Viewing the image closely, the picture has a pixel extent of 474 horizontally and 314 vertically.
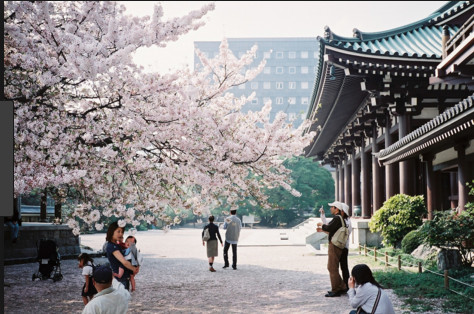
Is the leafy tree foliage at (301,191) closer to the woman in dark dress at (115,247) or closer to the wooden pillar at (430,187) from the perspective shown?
the wooden pillar at (430,187)

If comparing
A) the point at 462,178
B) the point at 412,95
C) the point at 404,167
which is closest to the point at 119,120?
the point at 462,178

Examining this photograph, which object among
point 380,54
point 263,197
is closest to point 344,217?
point 263,197

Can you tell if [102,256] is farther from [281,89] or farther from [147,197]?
[281,89]

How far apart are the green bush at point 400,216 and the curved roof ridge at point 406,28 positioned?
4847mm

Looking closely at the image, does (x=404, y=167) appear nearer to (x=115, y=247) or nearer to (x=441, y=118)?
(x=441, y=118)

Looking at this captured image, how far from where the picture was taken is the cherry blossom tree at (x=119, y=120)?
7.55 metres

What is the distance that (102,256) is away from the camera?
71.0 feet

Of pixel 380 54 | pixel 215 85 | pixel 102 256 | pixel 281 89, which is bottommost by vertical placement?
pixel 102 256

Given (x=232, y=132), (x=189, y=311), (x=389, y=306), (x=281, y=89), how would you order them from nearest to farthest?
(x=389, y=306), (x=189, y=311), (x=232, y=132), (x=281, y=89)

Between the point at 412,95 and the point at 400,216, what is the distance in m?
3.55

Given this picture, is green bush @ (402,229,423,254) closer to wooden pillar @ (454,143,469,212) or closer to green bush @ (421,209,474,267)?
wooden pillar @ (454,143,469,212)

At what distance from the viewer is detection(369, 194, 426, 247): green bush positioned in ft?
45.6

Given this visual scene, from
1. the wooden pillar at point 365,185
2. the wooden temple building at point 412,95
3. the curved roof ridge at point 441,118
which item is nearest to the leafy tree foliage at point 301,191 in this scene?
the wooden pillar at point 365,185

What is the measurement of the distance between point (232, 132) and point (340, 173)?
85.3ft
